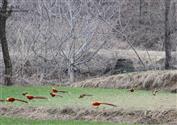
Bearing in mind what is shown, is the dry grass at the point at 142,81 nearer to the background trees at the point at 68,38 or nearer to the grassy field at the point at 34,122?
the background trees at the point at 68,38

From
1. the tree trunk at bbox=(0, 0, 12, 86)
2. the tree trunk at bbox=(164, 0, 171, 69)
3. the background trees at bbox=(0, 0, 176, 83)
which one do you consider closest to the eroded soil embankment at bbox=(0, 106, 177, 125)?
the tree trunk at bbox=(0, 0, 12, 86)

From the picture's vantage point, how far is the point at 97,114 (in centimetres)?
988

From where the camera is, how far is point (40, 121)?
920 centimetres

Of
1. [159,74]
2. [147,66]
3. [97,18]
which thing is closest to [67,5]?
[97,18]

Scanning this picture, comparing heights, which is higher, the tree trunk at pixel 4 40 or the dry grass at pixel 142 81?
the tree trunk at pixel 4 40

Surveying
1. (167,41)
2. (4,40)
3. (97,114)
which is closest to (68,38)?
(4,40)

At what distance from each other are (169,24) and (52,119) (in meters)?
12.6

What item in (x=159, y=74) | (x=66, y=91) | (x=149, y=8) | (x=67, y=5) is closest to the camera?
(x=66, y=91)

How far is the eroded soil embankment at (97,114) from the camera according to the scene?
371 inches

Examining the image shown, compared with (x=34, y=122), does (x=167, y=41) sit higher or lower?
higher

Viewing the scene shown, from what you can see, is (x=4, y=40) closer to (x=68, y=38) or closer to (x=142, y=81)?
(x=68, y=38)

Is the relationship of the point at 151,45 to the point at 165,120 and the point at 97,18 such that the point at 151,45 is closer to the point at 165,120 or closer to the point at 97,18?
the point at 97,18

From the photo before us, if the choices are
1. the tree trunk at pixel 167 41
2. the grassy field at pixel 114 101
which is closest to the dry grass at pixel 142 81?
the grassy field at pixel 114 101

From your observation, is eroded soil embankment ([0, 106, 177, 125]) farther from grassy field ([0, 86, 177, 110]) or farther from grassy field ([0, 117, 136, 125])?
grassy field ([0, 117, 136, 125])
